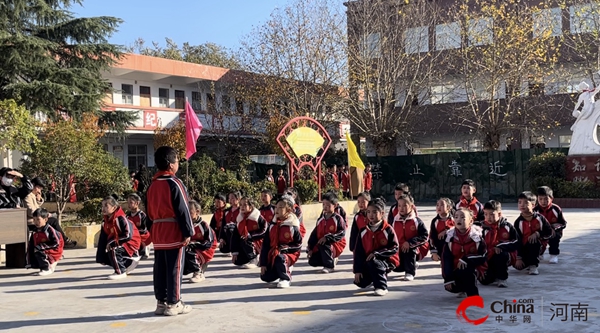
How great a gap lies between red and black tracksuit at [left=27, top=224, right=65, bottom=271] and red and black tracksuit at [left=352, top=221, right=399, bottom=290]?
4804mm

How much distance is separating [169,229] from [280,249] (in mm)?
1990

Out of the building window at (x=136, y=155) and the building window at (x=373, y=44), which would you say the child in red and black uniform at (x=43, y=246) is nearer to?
the building window at (x=373, y=44)

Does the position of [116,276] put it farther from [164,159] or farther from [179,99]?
[179,99]

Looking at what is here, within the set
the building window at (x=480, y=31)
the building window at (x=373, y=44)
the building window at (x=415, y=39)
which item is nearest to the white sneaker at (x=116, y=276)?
the building window at (x=373, y=44)

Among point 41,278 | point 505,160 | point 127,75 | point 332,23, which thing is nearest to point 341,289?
point 41,278

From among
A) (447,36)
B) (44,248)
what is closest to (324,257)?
(44,248)

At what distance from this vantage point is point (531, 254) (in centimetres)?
809

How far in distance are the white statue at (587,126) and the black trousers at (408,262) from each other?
13714mm

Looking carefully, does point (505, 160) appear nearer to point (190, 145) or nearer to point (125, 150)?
point (190, 145)

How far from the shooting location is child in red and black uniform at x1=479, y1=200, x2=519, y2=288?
7.18m

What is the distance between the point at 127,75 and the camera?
28422 millimetres

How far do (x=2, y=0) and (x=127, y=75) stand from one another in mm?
10318

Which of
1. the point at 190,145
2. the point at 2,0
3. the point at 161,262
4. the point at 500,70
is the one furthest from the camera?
the point at 500,70

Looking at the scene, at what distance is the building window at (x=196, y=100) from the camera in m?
31.3
